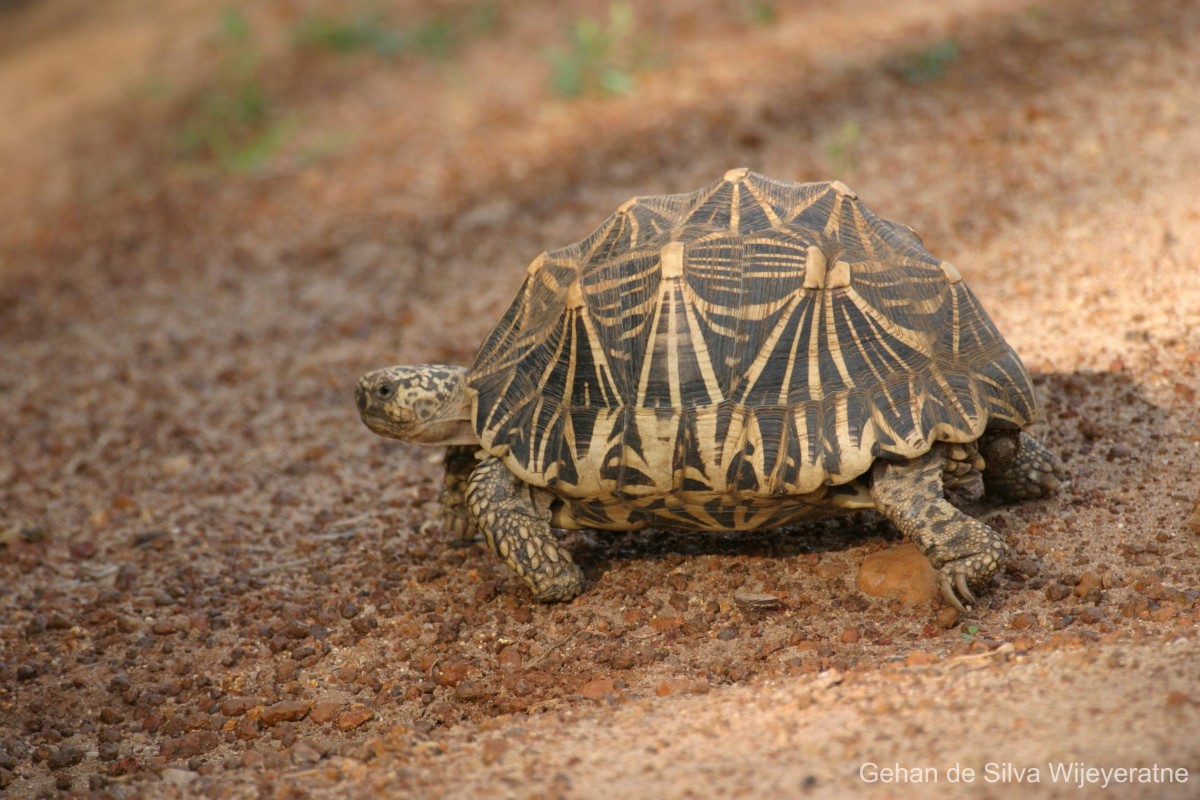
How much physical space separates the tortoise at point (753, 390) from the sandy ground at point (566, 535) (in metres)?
0.34

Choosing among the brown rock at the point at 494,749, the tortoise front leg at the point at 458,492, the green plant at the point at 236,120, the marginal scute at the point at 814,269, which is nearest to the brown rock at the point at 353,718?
the brown rock at the point at 494,749

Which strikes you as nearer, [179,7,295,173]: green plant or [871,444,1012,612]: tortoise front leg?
[871,444,1012,612]: tortoise front leg

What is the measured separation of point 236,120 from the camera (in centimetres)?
1116

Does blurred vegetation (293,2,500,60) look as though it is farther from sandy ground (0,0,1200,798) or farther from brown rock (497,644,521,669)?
brown rock (497,644,521,669)

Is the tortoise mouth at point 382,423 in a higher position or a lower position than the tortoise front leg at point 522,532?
higher

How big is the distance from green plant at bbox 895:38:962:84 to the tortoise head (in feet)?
17.6

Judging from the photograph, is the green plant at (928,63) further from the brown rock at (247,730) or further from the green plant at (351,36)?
the brown rock at (247,730)

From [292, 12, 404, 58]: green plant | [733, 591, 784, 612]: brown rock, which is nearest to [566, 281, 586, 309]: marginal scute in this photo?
[733, 591, 784, 612]: brown rock

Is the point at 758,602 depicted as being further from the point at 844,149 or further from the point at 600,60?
the point at 600,60

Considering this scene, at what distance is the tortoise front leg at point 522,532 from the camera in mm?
4289

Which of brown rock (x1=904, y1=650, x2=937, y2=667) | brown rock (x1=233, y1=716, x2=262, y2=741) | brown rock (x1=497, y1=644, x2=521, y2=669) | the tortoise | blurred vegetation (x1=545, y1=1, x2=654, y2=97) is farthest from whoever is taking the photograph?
blurred vegetation (x1=545, y1=1, x2=654, y2=97)

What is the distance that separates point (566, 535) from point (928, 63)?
18.1 feet

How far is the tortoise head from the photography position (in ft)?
15.1

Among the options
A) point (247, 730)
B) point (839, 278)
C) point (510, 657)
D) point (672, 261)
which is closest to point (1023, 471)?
point (839, 278)
